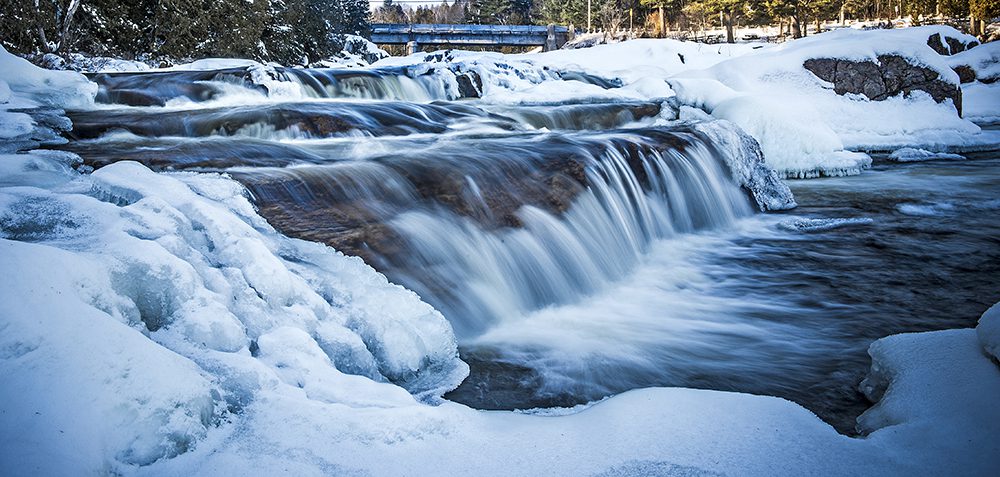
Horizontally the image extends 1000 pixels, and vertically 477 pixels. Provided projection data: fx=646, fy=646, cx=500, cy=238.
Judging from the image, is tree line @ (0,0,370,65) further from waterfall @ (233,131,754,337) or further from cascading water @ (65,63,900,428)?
waterfall @ (233,131,754,337)

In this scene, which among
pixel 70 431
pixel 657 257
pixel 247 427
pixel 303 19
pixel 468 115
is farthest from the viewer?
pixel 303 19

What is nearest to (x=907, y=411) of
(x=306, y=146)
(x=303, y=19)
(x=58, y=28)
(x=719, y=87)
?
(x=306, y=146)

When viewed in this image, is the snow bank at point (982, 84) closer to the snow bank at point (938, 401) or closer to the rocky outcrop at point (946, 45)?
the rocky outcrop at point (946, 45)

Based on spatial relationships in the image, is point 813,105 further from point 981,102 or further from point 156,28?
point 156,28

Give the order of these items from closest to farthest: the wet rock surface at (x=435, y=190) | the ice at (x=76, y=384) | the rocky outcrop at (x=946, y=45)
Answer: the ice at (x=76, y=384)
the wet rock surface at (x=435, y=190)
the rocky outcrop at (x=946, y=45)

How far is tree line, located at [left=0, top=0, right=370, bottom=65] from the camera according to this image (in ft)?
40.9

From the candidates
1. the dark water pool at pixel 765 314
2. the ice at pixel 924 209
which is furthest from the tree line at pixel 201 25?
the ice at pixel 924 209

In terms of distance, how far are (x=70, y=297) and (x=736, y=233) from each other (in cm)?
495

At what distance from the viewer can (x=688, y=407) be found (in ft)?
5.83

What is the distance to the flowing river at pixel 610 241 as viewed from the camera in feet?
9.37

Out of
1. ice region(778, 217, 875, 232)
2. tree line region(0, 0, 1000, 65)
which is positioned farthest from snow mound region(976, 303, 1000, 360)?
tree line region(0, 0, 1000, 65)

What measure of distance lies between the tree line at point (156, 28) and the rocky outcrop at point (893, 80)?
47.6 feet

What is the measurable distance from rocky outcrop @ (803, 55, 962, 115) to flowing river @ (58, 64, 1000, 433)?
407 cm

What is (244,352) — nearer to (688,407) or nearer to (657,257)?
(688,407)
